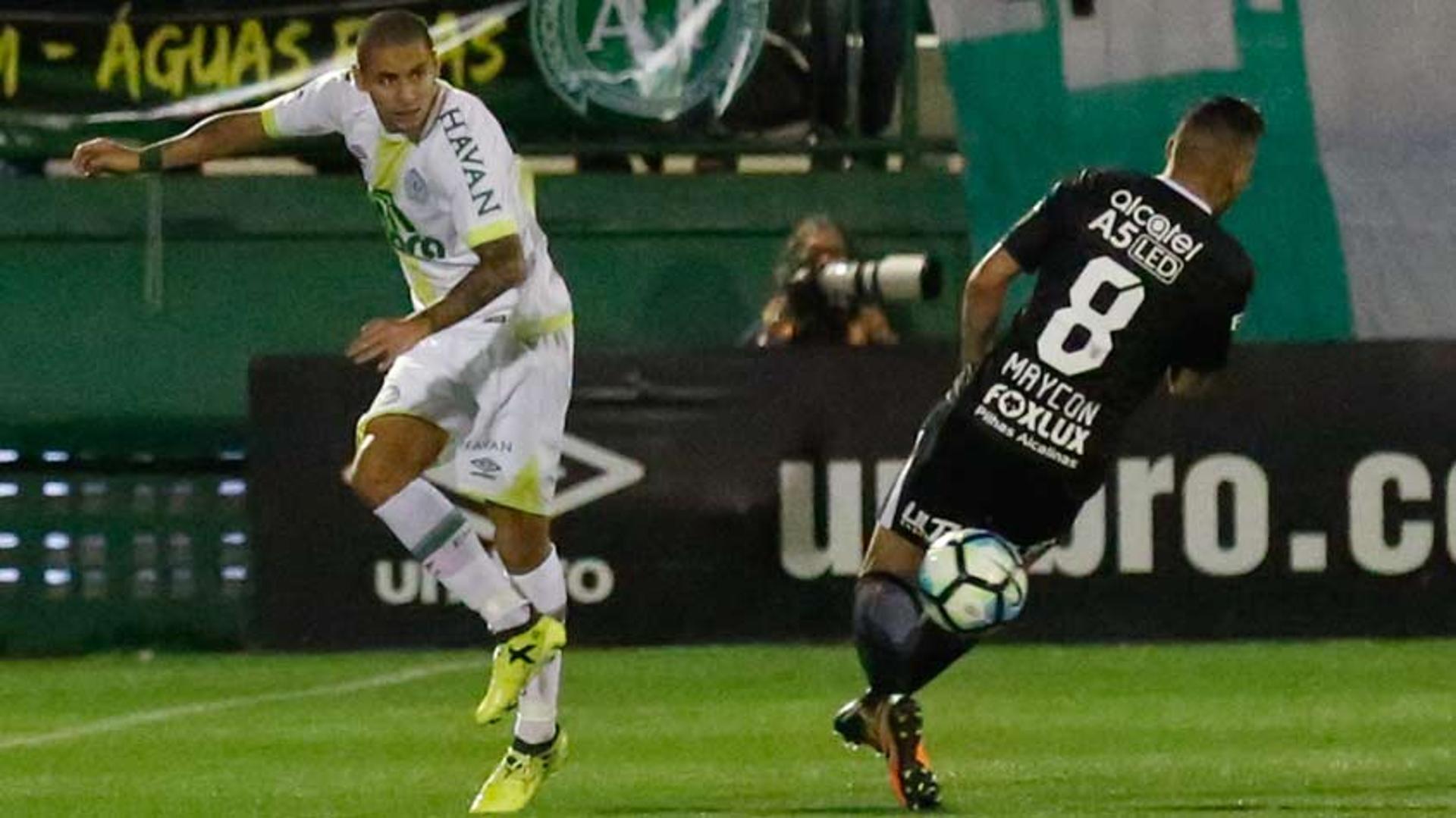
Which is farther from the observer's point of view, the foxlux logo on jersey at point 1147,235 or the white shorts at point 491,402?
the white shorts at point 491,402

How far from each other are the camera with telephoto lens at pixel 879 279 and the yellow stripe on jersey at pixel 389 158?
3.90m

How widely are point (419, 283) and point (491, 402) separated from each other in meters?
0.38

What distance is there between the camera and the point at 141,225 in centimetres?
1659

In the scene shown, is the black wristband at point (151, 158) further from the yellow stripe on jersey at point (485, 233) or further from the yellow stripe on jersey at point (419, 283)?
the yellow stripe on jersey at point (485, 233)

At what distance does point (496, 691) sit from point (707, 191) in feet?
23.1

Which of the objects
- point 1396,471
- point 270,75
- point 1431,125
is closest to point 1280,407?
point 1396,471

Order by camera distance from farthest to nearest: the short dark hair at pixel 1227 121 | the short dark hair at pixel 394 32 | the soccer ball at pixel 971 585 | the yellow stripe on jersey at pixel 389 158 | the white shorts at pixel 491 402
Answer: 1. the white shorts at pixel 491 402
2. the yellow stripe on jersey at pixel 389 158
3. the short dark hair at pixel 394 32
4. the short dark hair at pixel 1227 121
5. the soccer ball at pixel 971 585

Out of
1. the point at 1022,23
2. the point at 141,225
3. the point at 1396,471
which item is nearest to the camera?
the point at 1396,471

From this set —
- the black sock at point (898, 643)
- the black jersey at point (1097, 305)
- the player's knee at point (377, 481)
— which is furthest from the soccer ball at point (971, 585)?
the player's knee at point (377, 481)

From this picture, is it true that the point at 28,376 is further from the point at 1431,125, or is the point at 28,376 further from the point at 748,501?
the point at 1431,125

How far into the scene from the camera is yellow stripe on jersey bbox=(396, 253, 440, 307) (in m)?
10.2

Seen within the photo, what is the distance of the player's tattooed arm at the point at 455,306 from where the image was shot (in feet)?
29.9

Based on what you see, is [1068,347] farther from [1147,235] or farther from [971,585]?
[971,585]

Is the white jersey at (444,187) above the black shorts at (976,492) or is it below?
above
